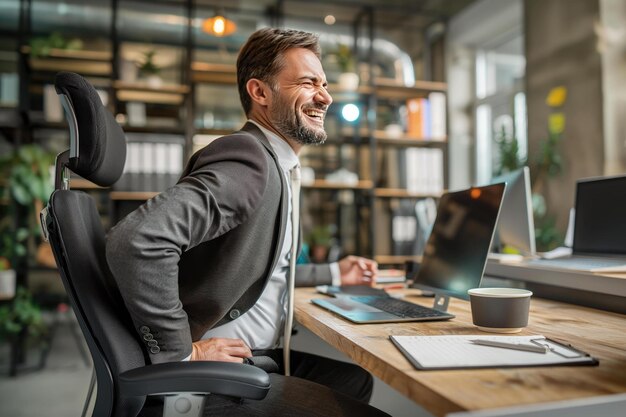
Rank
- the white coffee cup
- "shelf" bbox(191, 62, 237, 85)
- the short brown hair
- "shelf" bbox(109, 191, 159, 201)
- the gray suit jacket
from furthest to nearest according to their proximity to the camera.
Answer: "shelf" bbox(191, 62, 237, 85), "shelf" bbox(109, 191, 159, 201), the short brown hair, the white coffee cup, the gray suit jacket

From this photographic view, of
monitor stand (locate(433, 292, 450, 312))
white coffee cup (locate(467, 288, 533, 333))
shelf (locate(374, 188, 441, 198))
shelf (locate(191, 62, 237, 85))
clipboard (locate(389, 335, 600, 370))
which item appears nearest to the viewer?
clipboard (locate(389, 335, 600, 370))

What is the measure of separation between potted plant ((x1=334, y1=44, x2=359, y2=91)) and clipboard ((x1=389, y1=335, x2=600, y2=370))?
143 inches

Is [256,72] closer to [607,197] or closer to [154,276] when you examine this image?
[154,276]

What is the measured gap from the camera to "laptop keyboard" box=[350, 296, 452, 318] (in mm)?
1176

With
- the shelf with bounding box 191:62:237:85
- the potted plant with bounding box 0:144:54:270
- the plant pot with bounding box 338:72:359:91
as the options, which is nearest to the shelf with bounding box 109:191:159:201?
the potted plant with bounding box 0:144:54:270

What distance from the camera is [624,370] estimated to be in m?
0.76

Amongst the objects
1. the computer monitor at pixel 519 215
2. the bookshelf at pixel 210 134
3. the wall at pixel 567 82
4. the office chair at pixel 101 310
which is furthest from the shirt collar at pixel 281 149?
the wall at pixel 567 82

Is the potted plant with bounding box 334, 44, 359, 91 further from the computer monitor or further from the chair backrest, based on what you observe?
the chair backrest

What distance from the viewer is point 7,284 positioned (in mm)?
3461

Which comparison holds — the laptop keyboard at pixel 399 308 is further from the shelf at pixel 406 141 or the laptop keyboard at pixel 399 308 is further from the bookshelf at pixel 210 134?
Answer: the shelf at pixel 406 141

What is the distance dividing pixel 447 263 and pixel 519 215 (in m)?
0.80

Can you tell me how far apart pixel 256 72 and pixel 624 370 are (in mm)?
1131

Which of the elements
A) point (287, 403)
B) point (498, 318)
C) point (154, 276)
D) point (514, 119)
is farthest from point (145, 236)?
point (514, 119)

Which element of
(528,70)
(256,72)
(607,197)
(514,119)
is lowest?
(607,197)
